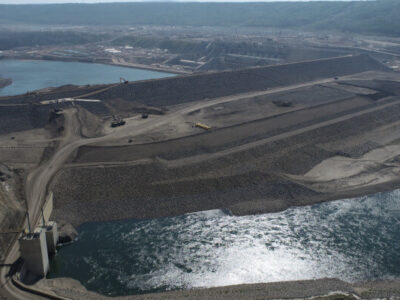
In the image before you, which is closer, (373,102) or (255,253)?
(255,253)

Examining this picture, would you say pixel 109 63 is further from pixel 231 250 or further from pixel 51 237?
pixel 231 250

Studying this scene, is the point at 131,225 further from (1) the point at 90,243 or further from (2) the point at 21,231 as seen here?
(2) the point at 21,231

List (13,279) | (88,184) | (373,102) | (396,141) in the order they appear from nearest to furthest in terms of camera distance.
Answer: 1. (13,279)
2. (88,184)
3. (396,141)
4. (373,102)

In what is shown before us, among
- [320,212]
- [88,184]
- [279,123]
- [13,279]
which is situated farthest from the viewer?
[279,123]

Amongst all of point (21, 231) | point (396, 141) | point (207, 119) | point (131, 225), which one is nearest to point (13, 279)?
point (21, 231)

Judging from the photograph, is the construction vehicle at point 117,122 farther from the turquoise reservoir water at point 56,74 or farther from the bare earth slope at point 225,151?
the turquoise reservoir water at point 56,74

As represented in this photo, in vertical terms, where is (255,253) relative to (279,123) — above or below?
below

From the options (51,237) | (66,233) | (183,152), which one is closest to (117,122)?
(183,152)

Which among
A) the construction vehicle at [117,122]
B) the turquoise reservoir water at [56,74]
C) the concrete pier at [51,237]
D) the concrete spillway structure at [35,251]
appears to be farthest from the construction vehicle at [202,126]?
the turquoise reservoir water at [56,74]
